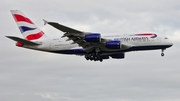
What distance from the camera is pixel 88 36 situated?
7131 centimetres

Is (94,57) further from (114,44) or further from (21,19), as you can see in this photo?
(21,19)

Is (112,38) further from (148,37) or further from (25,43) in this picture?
(25,43)

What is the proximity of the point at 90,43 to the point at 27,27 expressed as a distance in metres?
13.2

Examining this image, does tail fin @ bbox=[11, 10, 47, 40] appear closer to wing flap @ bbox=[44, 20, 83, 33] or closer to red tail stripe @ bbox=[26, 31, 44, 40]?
red tail stripe @ bbox=[26, 31, 44, 40]

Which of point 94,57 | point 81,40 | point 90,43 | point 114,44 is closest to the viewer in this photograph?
point 114,44

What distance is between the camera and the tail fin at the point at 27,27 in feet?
261

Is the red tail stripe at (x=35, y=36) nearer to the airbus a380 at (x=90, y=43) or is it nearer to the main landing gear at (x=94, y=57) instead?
the airbus a380 at (x=90, y=43)

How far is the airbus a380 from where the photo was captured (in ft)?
235

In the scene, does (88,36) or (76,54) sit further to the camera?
(76,54)

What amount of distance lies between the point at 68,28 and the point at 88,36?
12.3ft

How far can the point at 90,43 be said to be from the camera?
239ft

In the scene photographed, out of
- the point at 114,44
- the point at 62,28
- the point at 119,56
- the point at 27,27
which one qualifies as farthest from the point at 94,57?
the point at 27,27

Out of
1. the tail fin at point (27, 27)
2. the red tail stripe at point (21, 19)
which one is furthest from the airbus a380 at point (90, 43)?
the red tail stripe at point (21, 19)

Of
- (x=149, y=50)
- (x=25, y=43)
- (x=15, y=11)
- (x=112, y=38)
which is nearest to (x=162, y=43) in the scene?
(x=149, y=50)
